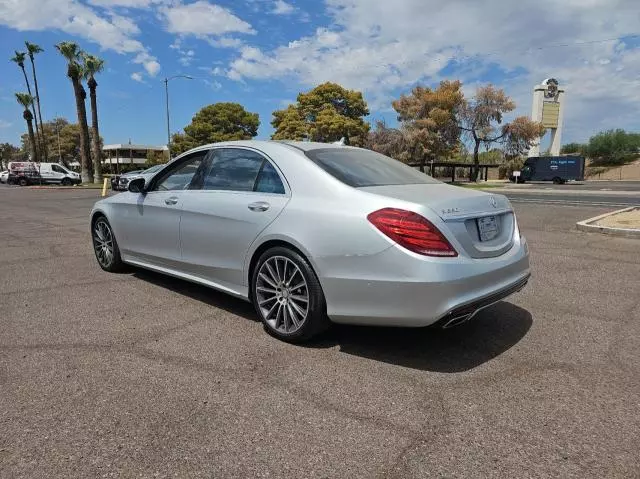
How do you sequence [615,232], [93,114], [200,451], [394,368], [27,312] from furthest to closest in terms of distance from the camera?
[93,114], [615,232], [27,312], [394,368], [200,451]

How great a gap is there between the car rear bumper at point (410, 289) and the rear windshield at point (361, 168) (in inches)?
29.5

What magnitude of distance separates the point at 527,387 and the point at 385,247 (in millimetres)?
1264

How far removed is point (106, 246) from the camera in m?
6.14

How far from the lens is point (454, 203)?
3512 millimetres

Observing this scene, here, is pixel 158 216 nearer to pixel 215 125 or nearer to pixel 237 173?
pixel 237 173

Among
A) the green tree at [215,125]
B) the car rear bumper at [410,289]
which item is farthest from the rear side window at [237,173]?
the green tree at [215,125]

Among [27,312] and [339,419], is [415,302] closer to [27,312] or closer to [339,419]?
[339,419]

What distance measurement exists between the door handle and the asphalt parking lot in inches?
Result: 40.6

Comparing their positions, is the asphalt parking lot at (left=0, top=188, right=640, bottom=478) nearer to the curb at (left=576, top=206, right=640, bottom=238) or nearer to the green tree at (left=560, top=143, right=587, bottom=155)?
the curb at (left=576, top=206, right=640, bottom=238)

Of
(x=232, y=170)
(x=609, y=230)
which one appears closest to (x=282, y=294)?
(x=232, y=170)

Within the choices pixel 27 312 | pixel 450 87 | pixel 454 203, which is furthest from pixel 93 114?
pixel 454 203

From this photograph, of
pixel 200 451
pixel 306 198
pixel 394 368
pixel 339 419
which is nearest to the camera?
pixel 200 451

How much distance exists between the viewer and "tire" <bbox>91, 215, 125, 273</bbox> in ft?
19.6

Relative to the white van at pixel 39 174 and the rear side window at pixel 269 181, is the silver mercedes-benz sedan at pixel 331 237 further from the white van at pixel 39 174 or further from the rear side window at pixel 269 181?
the white van at pixel 39 174
